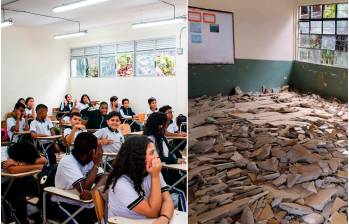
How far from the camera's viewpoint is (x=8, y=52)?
9305mm

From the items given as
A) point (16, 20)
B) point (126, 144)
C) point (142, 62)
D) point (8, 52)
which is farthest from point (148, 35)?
point (126, 144)

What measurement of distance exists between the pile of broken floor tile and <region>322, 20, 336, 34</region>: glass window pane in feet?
0.82

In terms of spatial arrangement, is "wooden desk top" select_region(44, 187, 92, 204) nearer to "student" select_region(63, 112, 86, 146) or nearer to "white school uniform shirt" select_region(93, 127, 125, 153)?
"white school uniform shirt" select_region(93, 127, 125, 153)

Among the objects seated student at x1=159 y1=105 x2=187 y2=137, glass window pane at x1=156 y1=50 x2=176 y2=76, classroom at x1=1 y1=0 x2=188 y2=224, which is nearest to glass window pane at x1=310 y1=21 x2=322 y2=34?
classroom at x1=1 y1=0 x2=188 y2=224

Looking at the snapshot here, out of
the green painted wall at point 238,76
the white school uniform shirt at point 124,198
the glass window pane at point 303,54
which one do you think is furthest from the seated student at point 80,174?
the glass window pane at point 303,54

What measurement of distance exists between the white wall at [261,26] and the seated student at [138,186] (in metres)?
0.84

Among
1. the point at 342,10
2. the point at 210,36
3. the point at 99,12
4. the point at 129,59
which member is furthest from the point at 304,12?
the point at 129,59

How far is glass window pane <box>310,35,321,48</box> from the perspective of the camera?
1.34 meters

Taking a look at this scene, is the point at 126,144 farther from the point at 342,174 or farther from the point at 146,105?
the point at 146,105

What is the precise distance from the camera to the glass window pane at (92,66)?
9.55 m

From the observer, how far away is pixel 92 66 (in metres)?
9.75

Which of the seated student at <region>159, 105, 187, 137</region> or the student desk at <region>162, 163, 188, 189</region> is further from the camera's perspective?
the seated student at <region>159, 105, 187, 137</region>

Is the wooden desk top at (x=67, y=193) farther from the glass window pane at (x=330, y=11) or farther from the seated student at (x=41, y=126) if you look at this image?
the seated student at (x=41, y=126)

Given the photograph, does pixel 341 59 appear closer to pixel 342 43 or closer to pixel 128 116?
pixel 342 43
